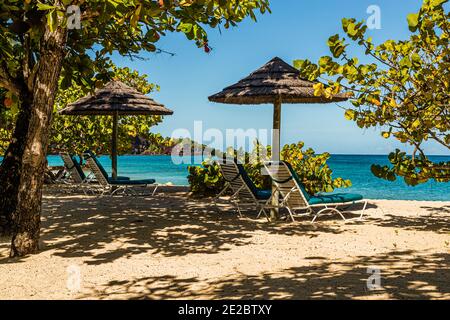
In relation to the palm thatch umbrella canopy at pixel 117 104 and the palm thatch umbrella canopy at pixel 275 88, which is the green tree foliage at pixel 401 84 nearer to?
the palm thatch umbrella canopy at pixel 275 88

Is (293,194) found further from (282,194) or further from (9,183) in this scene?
(9,183)

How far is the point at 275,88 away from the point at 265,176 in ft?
13.6

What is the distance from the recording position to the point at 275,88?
8.65m

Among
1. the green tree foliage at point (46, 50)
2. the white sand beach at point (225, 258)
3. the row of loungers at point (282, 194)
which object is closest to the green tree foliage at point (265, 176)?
the row of loungers at point (282, 194)

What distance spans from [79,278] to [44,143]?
6.16 ft

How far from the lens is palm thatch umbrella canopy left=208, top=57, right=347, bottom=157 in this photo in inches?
340

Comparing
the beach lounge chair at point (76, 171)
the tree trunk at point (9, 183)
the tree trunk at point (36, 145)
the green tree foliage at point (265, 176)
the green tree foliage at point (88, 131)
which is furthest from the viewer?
the green tree foliage at point (88, 131)

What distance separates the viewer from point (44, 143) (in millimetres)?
5996

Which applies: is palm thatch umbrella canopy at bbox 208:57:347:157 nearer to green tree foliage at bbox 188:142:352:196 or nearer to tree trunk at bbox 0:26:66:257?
green tree foliage at bbox 188:142:352:196

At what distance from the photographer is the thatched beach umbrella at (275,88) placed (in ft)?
28.3

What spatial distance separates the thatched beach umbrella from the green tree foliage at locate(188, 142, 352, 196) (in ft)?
6.57

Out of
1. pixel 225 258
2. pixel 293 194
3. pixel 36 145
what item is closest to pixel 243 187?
pixel 293 194

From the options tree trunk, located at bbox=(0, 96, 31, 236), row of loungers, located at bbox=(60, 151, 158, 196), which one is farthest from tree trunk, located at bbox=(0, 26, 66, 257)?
row of loungers, located at bbox=(60, 151, 158, 196)
